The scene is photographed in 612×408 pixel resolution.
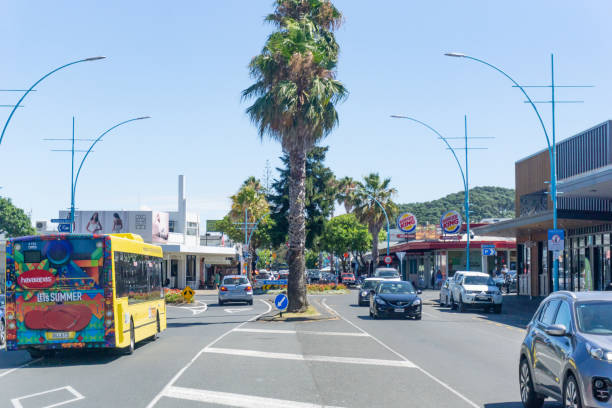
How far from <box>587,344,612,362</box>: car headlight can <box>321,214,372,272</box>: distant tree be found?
72241 mm

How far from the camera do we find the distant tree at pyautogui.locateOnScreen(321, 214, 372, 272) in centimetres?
8112

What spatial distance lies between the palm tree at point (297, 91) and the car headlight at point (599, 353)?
20.4 meters

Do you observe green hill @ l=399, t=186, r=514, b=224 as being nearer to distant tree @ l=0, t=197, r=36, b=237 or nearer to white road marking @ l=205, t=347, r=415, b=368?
distant tree @ l=0, t=197, r=36, b=237

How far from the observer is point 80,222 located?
2931 inches

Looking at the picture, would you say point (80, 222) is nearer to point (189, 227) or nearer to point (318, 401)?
point (189, 227)

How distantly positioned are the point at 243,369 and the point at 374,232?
5549cm

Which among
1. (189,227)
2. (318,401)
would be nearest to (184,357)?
(318,401)

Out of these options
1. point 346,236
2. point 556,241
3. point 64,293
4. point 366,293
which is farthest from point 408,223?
point 64,293

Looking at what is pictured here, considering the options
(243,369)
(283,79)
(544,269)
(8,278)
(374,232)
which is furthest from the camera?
(374,232)

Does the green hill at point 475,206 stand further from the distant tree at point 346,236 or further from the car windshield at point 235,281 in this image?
the car windshield at point 235,281

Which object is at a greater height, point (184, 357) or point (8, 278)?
point (8, 278)

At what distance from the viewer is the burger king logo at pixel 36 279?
49.7 feet

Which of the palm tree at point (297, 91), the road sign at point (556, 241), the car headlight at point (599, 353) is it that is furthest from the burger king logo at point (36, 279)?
the road sign at point (556, 241)

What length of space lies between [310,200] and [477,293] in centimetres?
2807
